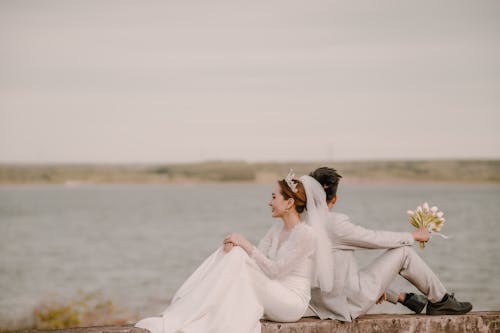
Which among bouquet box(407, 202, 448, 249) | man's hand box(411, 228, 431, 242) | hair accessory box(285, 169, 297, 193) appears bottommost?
man's hand box(411, 228, 431, 242)

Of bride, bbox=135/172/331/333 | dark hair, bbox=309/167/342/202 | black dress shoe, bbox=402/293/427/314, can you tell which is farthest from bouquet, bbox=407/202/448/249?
bride, bbox=135/172/331/333

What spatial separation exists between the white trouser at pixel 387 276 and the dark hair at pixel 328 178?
68 cm

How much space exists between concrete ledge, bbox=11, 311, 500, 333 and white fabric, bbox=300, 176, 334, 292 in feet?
1.04

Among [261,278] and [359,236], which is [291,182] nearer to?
[359,236]

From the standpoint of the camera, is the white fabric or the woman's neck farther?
the woman's neck

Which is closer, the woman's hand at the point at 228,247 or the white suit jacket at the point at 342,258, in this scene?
the woman's hand at the point at 228,247

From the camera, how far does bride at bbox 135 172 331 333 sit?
17.2ft

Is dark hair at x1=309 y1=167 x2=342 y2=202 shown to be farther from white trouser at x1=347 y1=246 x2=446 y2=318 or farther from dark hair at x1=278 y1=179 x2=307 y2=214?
white trouser at x1=347 y1=246 x2=446 y2=318

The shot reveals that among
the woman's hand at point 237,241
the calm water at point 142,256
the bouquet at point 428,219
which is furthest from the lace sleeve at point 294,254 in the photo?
the calm water at point 142,256

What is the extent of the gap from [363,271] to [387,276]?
0.20 meters

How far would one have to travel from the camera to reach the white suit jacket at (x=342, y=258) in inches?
220

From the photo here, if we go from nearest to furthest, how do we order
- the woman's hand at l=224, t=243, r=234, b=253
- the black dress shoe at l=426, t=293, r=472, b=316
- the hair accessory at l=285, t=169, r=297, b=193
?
the woman's hand at l=224, t=243, r=234, b=253
the hair accessory at l=285, t=169, r=297, b=193
the black dress shoe at l=426, t=293, r=472, b=316

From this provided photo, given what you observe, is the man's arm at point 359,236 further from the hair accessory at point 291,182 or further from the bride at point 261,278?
the hair accessory at point 291,182

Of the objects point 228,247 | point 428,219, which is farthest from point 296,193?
point 428,219
